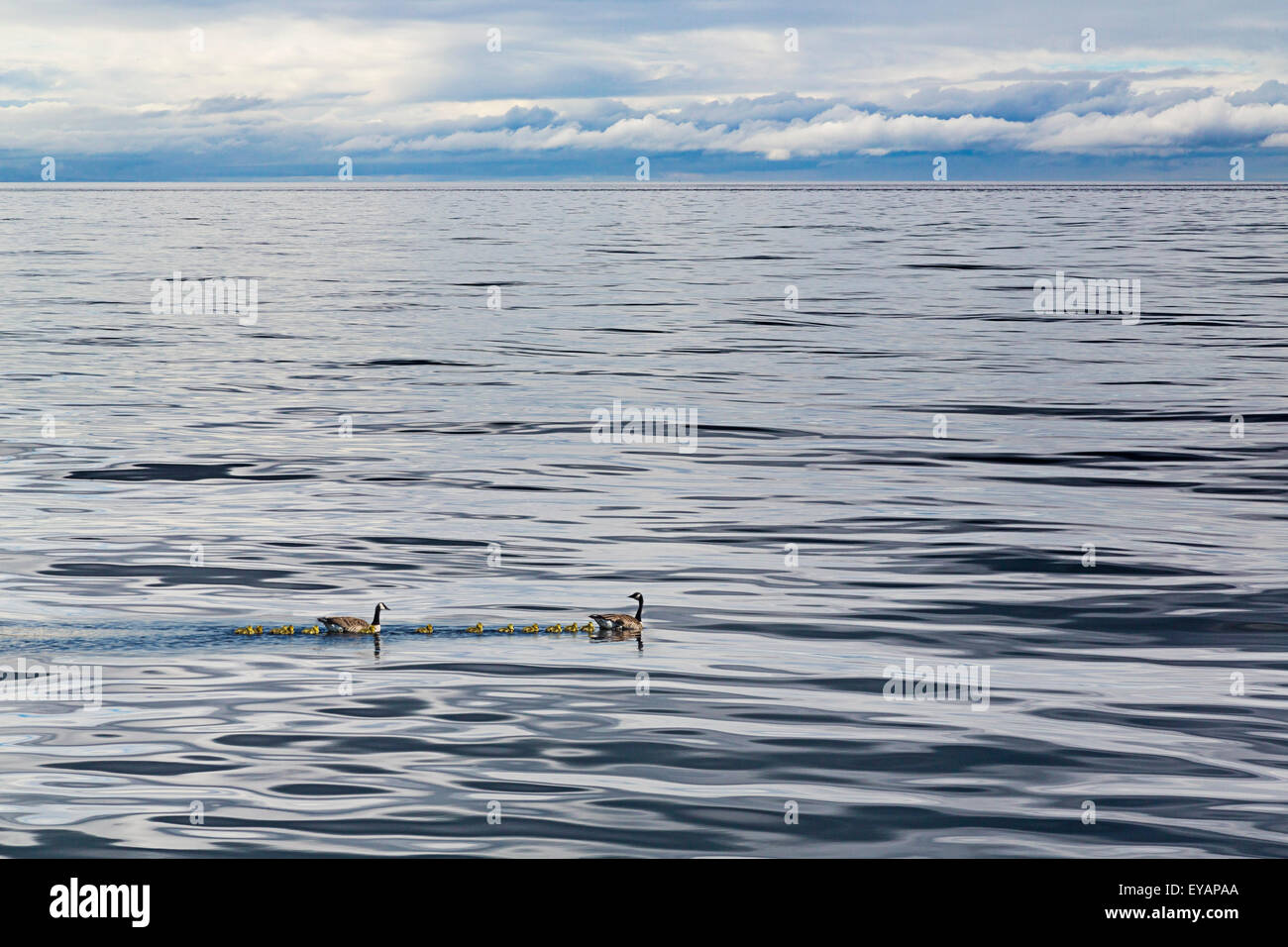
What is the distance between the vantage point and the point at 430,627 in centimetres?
1667

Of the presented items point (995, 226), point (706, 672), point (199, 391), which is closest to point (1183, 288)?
point (199, 391)

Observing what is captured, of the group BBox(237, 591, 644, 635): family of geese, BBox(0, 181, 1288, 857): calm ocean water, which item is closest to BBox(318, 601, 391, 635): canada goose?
BBox(237, 591, 644, 635): family of geese

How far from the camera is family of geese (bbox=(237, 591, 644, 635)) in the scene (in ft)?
→ 52.8

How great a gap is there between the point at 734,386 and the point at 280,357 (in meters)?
15.5

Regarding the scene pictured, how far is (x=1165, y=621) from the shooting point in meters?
17.3

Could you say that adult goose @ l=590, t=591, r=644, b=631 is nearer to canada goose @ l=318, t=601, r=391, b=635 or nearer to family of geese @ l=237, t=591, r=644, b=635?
family of geese @ l=237, t=591, r=644, b=635

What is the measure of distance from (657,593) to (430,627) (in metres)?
3.15

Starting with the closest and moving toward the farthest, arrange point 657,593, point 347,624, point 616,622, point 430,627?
point 347,624 → point 616,622 → point 430,627 → point 657,593

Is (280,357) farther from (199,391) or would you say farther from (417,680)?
(417,680)

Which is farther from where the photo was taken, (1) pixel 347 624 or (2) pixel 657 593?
(2) pixel 657 593

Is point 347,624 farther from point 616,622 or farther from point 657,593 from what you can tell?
point 657,593

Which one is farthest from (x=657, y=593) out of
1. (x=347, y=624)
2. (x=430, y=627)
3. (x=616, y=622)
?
(x=347, y=624)

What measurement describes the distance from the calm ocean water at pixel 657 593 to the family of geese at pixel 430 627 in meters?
0.19

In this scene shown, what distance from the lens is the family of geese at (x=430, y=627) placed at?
634 inches
